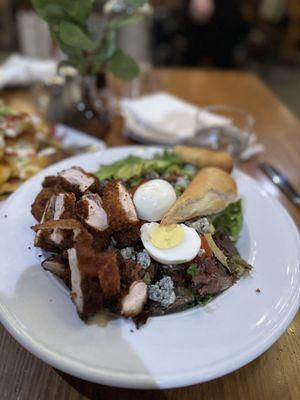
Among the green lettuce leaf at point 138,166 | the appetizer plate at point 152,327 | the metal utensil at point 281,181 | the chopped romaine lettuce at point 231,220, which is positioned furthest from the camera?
the metal utensil at point 281,181

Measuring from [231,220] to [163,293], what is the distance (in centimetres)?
43

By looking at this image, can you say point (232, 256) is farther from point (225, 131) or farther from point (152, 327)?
point (225, 131)

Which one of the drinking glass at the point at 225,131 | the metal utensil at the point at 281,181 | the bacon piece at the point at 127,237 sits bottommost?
the metal utensil at the point at 281,181

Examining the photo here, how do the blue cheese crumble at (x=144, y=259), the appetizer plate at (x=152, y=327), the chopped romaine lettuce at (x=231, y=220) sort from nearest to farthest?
the appetizer plate at (x=152, y=327)
the blue cheese crumble at (x=144, y=259)
the chopped romaine lettuce at (x=231, y=220)

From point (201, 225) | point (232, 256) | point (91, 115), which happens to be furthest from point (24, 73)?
point (232, 256)

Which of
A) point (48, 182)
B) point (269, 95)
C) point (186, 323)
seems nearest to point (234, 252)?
point (186, 323)

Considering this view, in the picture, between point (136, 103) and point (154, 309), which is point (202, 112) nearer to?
point (136, 103)

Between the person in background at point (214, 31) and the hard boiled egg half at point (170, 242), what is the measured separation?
356 cm

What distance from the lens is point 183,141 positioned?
6.01ft

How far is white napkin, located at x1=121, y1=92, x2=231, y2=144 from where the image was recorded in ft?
6.04

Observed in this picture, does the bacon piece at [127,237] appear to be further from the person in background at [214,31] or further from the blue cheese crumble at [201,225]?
the person in background at [214,31]

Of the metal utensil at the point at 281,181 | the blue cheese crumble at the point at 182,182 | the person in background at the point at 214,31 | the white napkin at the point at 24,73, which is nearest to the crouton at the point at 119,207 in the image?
the blue cheese crumble at the point at 182,182

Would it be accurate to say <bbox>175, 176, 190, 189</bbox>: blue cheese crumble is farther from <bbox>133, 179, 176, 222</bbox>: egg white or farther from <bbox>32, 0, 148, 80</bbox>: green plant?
<bbox>32, 0, 148, 80</bbox>: green plant

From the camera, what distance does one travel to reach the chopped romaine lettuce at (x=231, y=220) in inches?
46.9
